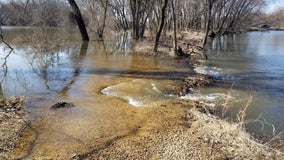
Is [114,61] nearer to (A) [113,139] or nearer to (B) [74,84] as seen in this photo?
(B) [74,84]

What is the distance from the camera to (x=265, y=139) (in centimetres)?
610

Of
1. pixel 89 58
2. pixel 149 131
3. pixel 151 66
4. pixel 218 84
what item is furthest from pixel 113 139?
pixel 89 58

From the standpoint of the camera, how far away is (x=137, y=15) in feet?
89.8

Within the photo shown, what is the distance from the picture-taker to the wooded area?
2727 centimetres

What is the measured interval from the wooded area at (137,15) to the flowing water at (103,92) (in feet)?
26.5

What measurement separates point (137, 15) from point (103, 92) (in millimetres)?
19661

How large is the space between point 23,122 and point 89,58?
10134 millimetres

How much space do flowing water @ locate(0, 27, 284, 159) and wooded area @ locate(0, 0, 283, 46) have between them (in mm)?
8062

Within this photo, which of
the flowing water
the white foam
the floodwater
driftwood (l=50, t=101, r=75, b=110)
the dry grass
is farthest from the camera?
the white foam

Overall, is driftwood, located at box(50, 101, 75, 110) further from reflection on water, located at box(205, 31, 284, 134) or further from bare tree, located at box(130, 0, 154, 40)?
bare tree, located at box(130, 0, 154, 40)

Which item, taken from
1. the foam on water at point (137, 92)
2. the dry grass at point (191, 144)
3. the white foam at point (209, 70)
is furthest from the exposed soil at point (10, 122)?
the white foam at point (209, 70)

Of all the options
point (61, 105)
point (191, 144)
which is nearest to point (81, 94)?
point (61, 105)

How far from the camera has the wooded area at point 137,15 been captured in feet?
89.5

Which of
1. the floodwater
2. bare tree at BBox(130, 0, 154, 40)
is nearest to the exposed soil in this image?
the floodwater
